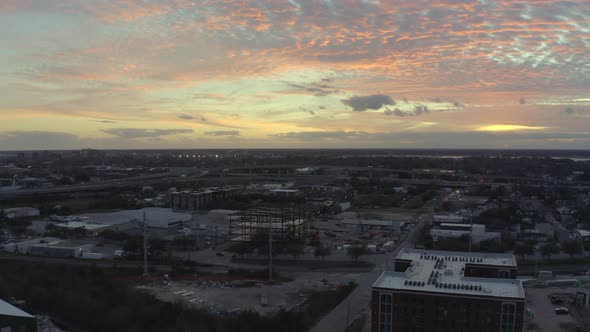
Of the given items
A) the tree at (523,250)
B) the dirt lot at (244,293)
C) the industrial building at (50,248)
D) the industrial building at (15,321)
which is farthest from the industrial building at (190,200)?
the industrial building at (15,321)

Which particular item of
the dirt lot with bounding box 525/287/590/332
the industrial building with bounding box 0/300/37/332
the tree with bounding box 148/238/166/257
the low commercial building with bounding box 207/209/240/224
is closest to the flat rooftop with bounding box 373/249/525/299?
the dirt lot with bounding box 525/287/590/332

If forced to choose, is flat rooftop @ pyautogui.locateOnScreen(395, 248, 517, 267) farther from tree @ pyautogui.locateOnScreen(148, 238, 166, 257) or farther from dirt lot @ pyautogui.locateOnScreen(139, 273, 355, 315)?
tree @ pyautogui.locateOnScreen(148, 238, 166, 257)

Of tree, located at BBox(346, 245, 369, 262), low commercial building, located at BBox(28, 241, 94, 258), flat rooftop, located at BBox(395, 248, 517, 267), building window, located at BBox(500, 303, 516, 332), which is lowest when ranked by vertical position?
low commercial building, located at BBox(28, 241, 94, 258)

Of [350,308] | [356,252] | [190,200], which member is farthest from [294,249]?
[190,200]

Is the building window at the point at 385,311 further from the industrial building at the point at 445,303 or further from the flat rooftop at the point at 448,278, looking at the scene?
the flat rooftop at the point at 448,278

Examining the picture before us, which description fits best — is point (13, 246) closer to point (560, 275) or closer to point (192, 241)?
point (192, 241)

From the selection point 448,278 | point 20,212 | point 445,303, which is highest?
point 448,278

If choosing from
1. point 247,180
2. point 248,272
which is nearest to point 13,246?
point 248,272

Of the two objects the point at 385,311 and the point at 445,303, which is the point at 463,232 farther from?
the point at 385,311
